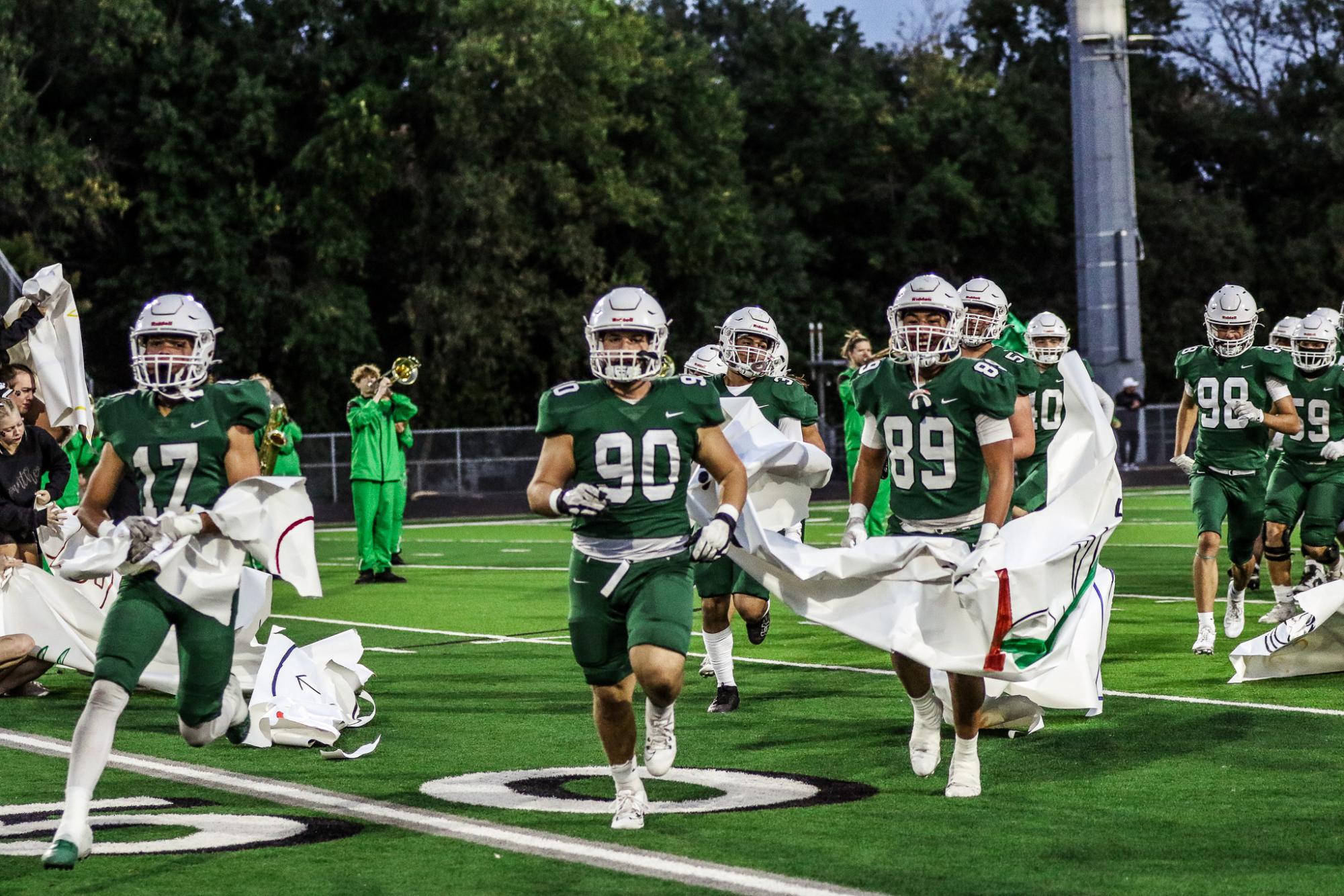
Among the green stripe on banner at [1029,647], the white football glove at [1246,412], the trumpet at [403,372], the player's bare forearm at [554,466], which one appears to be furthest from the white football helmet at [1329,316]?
the trumpet at [403,372]

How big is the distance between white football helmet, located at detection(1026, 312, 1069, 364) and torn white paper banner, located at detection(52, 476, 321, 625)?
6155mm

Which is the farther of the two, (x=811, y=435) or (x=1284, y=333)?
(x=1284, y=333)

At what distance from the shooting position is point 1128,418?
37.2m

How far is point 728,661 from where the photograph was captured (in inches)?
372

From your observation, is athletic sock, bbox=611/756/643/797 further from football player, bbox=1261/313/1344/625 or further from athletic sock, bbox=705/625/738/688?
football player, bbox=1261/313/1344/625

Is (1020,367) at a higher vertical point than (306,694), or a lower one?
higher

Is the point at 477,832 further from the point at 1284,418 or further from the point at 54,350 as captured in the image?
the point at 54,350

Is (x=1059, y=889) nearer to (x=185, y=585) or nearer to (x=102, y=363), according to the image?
(x=185, y=585)

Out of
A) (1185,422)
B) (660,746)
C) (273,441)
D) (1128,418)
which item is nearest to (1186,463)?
(1185,422)

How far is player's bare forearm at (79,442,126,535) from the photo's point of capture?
6.59 meters

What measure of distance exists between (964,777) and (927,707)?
1.70ft

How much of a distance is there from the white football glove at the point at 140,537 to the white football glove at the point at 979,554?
111 inches

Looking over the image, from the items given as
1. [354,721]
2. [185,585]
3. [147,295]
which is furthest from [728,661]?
[147,295]

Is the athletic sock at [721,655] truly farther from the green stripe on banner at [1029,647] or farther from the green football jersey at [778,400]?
the green stripe on banner at [1029,647]
